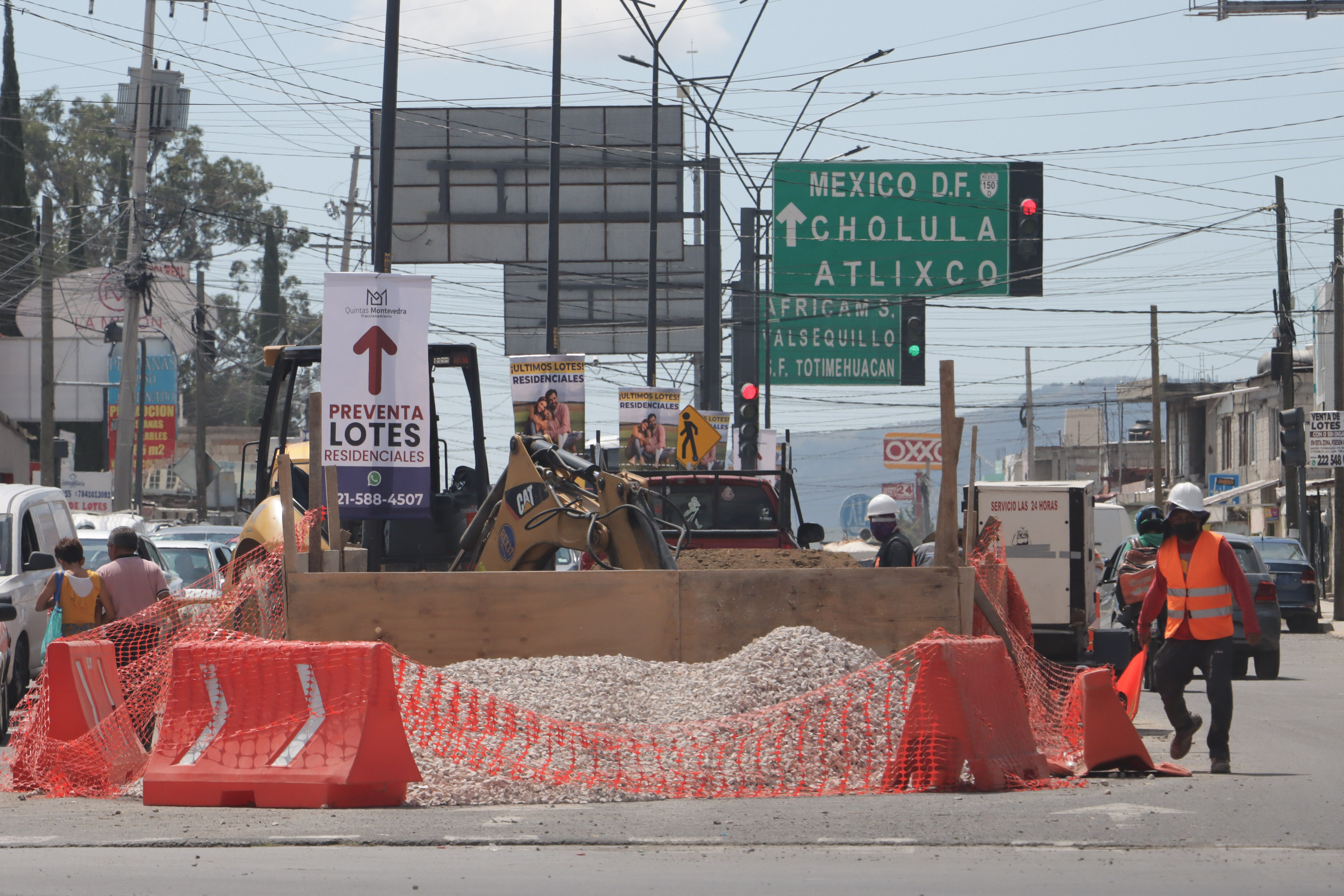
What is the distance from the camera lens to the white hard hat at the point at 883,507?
549 inches

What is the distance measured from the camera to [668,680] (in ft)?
33.3

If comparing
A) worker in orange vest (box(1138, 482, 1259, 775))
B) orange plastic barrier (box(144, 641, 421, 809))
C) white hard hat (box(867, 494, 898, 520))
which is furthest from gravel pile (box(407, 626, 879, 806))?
white hard hat (box(867, 494, 898, 520))

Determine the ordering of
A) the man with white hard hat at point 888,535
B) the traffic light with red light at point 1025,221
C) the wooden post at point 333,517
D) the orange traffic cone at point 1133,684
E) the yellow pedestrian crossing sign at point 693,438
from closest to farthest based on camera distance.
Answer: the orange traffic cone at point 1133,684, the wooden post at point 333,517, the man with white hard hat at point 888,535, the traffic light with red light at point 1025,221, the yellow pedestrian crossing sign at point 693,438

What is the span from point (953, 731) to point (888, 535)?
488 cm

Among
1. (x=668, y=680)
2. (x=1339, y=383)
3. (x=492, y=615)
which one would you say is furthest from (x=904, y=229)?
(x=668, y=680)

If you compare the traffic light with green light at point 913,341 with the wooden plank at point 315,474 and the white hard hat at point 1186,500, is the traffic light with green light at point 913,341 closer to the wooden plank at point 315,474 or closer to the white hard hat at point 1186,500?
the wooden plank at point 315,474

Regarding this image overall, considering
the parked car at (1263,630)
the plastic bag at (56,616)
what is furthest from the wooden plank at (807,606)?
the parked car at (1263,630)

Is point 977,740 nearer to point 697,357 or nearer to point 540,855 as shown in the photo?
point 540,855

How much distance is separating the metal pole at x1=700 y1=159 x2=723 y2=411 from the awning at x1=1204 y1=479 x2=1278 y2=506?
→ 64.0ft

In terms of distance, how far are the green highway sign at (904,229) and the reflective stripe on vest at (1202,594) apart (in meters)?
18.6

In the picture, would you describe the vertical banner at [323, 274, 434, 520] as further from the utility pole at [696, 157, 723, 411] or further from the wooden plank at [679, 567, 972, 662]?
the utility pole at [696, 157, 723, 411]

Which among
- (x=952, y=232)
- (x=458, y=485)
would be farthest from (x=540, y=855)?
(x=952, y=232)

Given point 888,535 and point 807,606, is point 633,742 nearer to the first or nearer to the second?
point 807,606

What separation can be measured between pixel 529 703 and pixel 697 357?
46846 millimetres
